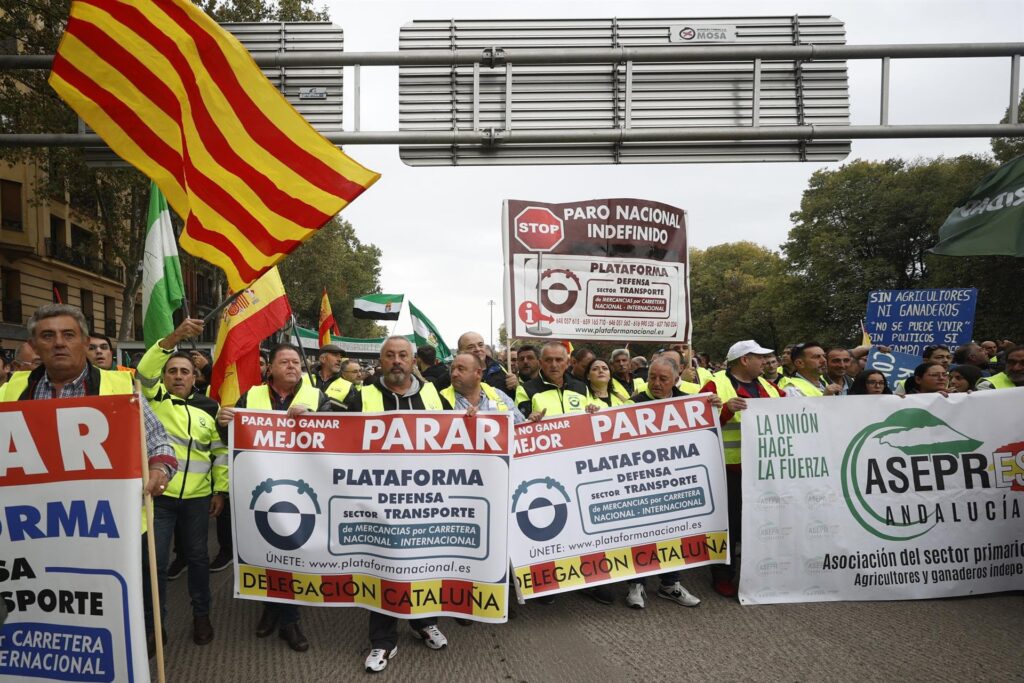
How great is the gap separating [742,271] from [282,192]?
60.3m

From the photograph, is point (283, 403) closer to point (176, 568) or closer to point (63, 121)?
point (176, 568)

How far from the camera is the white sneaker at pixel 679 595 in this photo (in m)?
5.10

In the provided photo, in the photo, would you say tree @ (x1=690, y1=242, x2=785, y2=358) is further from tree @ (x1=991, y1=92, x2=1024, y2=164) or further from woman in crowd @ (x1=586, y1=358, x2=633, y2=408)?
woman in crowd @ (x1=586, y1=358, x2=633, y2=408)

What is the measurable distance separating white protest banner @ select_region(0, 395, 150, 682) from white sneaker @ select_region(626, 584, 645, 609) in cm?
329

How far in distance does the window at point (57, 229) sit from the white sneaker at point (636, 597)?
3426cm

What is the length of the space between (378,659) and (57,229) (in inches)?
1393

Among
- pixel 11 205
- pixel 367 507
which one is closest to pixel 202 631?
pixel 367 507

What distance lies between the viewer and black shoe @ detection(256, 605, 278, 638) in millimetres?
4621

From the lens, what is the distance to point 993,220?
23.3 feet

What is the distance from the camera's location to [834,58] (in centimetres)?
732

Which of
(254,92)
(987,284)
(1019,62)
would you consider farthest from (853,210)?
(254,92)

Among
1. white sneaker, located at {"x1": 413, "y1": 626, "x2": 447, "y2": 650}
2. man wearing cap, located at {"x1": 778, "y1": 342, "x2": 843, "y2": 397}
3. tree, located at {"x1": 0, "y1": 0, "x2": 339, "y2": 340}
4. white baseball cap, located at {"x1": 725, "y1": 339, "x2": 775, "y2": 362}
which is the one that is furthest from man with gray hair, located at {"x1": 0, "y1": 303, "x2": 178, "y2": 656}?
tree, located at {"x1": 0, "y1": 0, "x2": 339, "y2": 340}

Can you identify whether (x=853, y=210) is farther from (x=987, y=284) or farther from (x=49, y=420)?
(x=49, y=420)

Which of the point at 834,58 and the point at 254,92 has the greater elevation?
the point at 834,58
